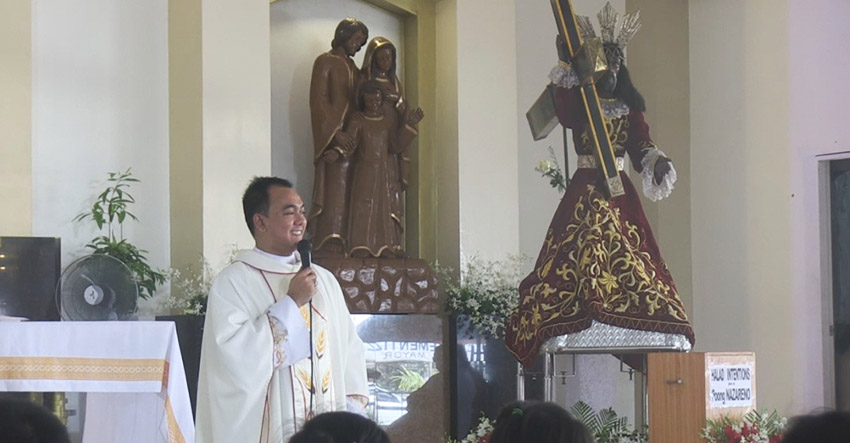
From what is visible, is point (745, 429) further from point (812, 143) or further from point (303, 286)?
point (812, 143)

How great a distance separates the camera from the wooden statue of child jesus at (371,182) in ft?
24.0

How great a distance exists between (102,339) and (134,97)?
2.28m

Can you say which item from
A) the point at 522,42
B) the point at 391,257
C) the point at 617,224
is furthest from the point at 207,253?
the point at 522,42

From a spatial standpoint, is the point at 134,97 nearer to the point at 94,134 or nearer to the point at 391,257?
the point at 94,134

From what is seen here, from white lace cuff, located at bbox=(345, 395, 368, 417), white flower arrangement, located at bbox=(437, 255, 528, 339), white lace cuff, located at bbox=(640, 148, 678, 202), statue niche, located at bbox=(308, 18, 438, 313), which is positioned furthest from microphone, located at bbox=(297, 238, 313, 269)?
white flower arrangement, located at bbox=(437, 255, 528, 339)

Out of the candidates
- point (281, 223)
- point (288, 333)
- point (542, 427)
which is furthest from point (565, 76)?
point (542, 427)

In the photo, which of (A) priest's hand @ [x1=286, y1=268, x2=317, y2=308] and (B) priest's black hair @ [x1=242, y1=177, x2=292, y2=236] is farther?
(B) priest's black hair @ [x1=242, y1=177, x2=292, y2=236]

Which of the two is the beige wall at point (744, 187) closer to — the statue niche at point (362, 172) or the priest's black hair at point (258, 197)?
the statue niche at point (362, 172)

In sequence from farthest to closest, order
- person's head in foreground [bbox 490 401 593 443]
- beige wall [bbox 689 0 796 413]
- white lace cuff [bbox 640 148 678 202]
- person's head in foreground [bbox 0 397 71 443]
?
beige wall [bbox 689 0 796 413], white lace cuff [bbox 640 148 678 202], person's head in foreground [bbox 490 401 593 443], person's head in foreground [bbox 0 397 71 443]

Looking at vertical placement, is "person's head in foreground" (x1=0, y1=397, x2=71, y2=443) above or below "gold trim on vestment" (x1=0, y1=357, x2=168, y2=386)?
above

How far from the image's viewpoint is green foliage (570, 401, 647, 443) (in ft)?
17.9

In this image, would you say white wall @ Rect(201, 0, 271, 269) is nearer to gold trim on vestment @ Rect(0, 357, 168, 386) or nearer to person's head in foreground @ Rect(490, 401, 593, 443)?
gold trim on vestment @ Rect(0, 357, 168, 386)

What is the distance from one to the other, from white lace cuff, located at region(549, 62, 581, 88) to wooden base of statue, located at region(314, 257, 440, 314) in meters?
2.01

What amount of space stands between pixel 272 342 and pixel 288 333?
0.22ft
